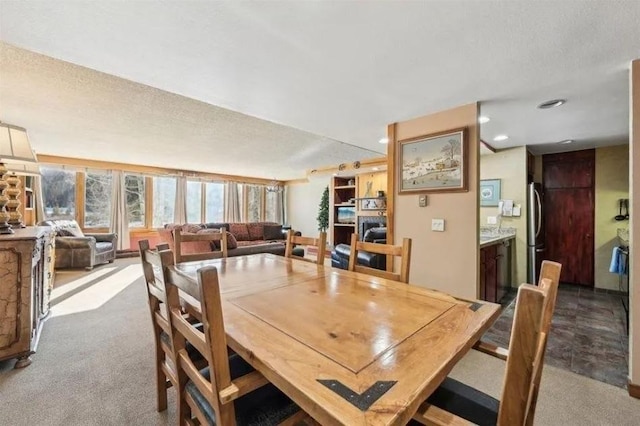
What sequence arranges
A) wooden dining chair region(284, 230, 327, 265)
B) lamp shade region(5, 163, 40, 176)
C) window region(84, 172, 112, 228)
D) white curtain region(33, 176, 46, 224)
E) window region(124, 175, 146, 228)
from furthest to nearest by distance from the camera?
window region(124, 175, 146, 228), window region(84, 172, 112, 228), white curtain region(33, 176, 46, 224), lamp shade region(5, 163, 40, 176), wooden dining chair region(284, 230, 327, 265)

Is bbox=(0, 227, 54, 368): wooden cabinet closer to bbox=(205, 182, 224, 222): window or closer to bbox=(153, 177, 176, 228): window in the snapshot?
bbox=(153, 177, 176, 228): window

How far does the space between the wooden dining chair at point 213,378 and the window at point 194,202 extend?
298 inches

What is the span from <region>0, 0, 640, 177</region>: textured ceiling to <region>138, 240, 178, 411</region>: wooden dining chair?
1185 mm

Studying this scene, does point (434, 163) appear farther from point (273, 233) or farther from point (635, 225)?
point (273, 233)

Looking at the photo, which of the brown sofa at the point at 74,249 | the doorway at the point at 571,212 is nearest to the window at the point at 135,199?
the brown sofa at the point at 74,249

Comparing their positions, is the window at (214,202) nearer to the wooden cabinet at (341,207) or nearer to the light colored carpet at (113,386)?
the wooden cabinet at (341,207)

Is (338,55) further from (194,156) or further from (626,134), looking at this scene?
(194,156)

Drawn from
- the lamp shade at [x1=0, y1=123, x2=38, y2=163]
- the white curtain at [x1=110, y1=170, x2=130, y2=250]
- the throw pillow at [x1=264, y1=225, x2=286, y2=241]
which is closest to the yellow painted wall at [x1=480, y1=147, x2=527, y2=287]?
the throw pillow at [x1=264, y1=225, x2=286, y2=241]

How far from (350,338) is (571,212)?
5.18 meters

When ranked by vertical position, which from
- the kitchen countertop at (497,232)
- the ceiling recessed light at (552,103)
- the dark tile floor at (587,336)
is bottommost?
the dark tile floor at (587,336)

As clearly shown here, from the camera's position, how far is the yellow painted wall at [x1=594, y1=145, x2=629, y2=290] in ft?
12.9

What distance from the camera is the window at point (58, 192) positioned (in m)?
6.08

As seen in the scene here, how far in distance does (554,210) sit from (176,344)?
561 centimetres

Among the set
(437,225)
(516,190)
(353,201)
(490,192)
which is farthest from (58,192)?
(516,190)
